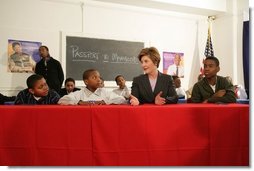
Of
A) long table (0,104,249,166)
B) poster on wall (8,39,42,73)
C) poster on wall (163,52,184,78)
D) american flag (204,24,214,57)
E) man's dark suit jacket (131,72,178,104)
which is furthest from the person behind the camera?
american flag (204,24,214,57)

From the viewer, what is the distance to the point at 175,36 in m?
8.33

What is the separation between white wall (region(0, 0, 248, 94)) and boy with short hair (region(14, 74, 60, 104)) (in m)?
3.64

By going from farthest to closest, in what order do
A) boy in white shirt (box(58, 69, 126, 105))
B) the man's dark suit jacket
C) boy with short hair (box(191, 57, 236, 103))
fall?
boy with short hair (box(191, 57, 236, 103)) < boy in white shirt (box(58, 69, 126, 105)) < the man's dark suit jacket

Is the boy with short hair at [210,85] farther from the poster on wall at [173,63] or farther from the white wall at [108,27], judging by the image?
the poster on wall at [173,63]

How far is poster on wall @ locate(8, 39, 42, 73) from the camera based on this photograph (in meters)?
6.16

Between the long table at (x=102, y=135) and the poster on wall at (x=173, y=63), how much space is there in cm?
628

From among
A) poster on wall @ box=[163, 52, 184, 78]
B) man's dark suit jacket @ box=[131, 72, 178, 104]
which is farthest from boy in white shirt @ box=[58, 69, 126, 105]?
poster on wall @ box=[163, 52, 184, 78]

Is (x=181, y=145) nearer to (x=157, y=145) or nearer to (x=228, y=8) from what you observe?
(x=157, y=145)

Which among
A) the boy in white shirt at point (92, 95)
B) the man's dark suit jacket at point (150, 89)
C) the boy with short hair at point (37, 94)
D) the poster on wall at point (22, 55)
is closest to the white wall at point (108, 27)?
the poster on wall at point (22, 55)

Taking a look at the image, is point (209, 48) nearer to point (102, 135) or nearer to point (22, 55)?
point (22, 55)

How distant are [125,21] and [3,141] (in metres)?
6.04

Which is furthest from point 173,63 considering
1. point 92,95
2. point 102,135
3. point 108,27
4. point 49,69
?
point 102,135

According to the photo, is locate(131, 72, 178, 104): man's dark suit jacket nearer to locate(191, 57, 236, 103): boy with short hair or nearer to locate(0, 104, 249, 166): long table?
locate(191, 57, 236, 103): boy with short hair

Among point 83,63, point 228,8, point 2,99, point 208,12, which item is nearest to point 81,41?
point 83,63
